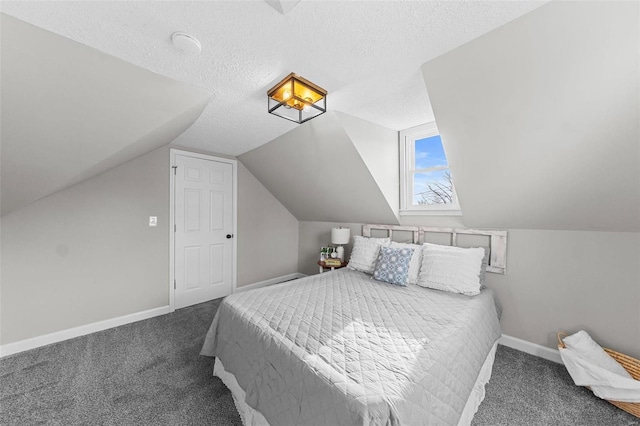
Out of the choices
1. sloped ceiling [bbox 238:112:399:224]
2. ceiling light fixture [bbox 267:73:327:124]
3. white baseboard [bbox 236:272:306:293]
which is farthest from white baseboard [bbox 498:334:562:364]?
white baseboard [bbox 236:272:306:293]

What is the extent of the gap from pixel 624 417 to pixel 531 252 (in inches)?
46.5

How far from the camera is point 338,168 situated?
9.84 feet

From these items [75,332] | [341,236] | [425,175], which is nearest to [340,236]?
[341,236]

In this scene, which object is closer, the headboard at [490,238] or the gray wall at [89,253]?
the gray wall at [89,253]

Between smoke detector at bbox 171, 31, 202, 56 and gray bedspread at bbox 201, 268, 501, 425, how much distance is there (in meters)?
1.73

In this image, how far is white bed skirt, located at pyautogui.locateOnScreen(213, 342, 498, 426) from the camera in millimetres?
1378

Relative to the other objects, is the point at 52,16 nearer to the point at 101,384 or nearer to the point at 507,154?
the point at 101,384

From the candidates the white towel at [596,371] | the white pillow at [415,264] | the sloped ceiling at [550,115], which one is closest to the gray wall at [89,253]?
the white pillow at [415,264]

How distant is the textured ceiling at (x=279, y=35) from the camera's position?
1183 mm

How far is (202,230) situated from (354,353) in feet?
9.69

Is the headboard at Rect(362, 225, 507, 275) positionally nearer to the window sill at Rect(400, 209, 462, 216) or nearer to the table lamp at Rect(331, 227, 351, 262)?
the window sill at Rect(400, 209, 462, 216)

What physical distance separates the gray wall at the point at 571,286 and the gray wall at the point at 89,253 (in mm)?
3936

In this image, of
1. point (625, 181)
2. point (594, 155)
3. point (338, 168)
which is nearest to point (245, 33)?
point (338, 168)

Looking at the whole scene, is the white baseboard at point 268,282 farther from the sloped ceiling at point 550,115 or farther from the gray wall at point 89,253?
the sloped ceiling at point 550,115
